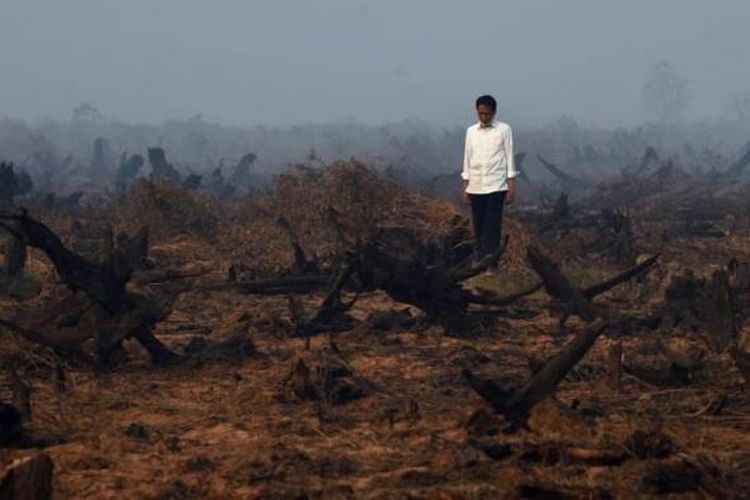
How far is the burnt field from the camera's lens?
4.84 meters

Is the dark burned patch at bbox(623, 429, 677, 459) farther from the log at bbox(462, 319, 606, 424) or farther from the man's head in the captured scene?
the man's head

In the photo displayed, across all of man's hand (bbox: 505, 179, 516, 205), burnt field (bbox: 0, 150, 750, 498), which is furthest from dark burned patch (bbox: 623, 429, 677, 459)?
man's hand (bbox: 505, 179, 516, 205)

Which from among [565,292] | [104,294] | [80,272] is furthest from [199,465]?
[565,292]

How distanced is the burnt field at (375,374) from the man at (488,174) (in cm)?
41

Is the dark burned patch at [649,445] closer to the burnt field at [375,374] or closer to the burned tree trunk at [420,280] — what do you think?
the burnt field at [375,374]

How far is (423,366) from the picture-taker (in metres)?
7.49

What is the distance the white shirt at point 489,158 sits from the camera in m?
10.8

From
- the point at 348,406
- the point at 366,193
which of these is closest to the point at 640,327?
the point at 348,406

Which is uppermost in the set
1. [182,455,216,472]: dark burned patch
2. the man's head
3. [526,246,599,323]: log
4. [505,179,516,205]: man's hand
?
the man's head

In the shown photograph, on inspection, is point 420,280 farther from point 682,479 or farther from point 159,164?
point 159,164

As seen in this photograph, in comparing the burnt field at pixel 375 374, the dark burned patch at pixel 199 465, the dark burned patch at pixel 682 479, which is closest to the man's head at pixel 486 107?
the burnt field at pixel 375 374

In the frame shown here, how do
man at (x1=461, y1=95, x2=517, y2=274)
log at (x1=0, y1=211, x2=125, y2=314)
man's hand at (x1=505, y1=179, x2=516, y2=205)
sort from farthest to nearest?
man's hand at (x1=505, y1=179, x2=516, y2=205)
man at (x1=461, y1=95, x2=517, y2=274)
log at (x1=0, y1=211, x2=125, y2=314)

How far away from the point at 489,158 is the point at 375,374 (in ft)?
13.7

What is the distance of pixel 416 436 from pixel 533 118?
131 metres
